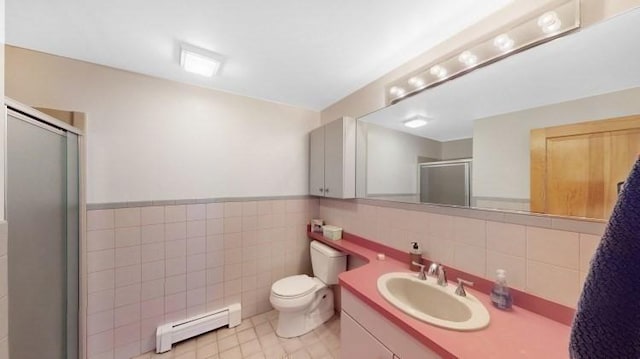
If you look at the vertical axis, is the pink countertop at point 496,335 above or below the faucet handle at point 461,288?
below

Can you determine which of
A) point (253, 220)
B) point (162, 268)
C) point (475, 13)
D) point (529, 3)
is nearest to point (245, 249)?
point (253, 220)

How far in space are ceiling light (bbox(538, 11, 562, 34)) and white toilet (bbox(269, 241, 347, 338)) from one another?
1.81 m

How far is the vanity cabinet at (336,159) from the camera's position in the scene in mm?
1895

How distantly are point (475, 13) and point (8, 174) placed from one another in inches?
86.1

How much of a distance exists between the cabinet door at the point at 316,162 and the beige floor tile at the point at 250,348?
1.34m

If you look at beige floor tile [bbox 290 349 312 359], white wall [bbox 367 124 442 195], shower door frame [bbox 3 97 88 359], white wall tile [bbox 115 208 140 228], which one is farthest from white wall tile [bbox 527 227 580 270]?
shower door frame [bbox 3 97 88 359]

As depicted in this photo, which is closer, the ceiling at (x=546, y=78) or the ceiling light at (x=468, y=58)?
the ceiling at (x=546, y=78)

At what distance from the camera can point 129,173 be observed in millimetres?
1602

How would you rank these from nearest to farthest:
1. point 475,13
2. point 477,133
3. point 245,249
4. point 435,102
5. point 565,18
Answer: point 565,18 < point 475,13 < point 477,133 < point 435,102 < point 245,249

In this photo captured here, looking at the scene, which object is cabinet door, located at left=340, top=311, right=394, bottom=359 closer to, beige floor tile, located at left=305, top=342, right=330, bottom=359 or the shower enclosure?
beige floor tile, located at left=305, top=342, right=330, bottom=359

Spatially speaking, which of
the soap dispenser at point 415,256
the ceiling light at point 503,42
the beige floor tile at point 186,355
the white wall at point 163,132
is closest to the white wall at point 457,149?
the ceiling light at point 503,42

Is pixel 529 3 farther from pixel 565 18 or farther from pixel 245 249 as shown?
pixel 245 249

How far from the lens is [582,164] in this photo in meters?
0.86

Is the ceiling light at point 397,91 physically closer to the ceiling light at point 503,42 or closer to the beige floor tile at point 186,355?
the ceiling light at point 503,42
